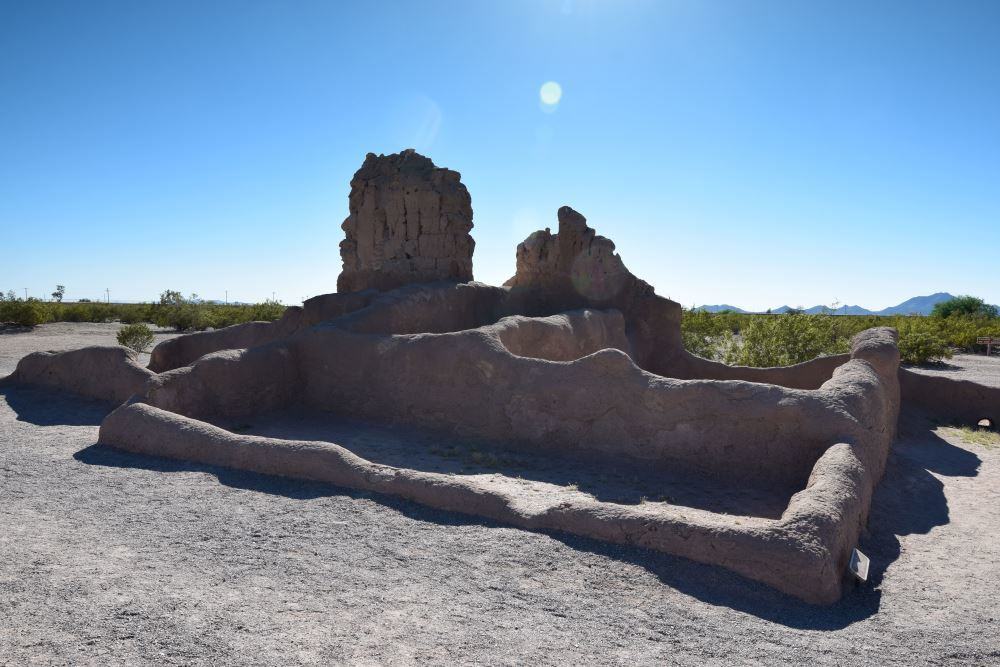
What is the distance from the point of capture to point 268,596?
407 cm

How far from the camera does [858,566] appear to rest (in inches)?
184

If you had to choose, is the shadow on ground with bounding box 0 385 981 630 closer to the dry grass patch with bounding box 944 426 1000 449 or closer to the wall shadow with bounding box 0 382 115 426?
the wall shadow with bounding box 0 382 115 426

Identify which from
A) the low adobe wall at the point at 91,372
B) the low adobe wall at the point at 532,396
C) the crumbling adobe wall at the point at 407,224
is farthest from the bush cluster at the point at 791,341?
the low adobe wall at the point at 91,372

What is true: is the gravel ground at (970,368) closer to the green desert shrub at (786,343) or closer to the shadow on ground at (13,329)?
the green desert shrub at (786,343)

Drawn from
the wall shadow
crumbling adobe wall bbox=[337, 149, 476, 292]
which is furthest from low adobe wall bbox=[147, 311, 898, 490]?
crumbling adobe wall bbox=[337, 149, 476, 292]

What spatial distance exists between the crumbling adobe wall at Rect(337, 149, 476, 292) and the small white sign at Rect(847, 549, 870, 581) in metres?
9.40

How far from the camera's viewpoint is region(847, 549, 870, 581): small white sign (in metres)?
4.59

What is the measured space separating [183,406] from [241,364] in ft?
3.28

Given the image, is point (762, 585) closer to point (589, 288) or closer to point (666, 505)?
point (666, 505)

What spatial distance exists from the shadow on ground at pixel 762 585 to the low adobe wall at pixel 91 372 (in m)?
2.93

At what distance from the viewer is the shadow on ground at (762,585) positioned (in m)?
4.24

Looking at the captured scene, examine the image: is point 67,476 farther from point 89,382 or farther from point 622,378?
point 622,378

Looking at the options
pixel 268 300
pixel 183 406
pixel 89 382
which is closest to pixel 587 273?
pixel 183 406

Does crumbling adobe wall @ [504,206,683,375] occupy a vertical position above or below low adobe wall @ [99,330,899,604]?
above
